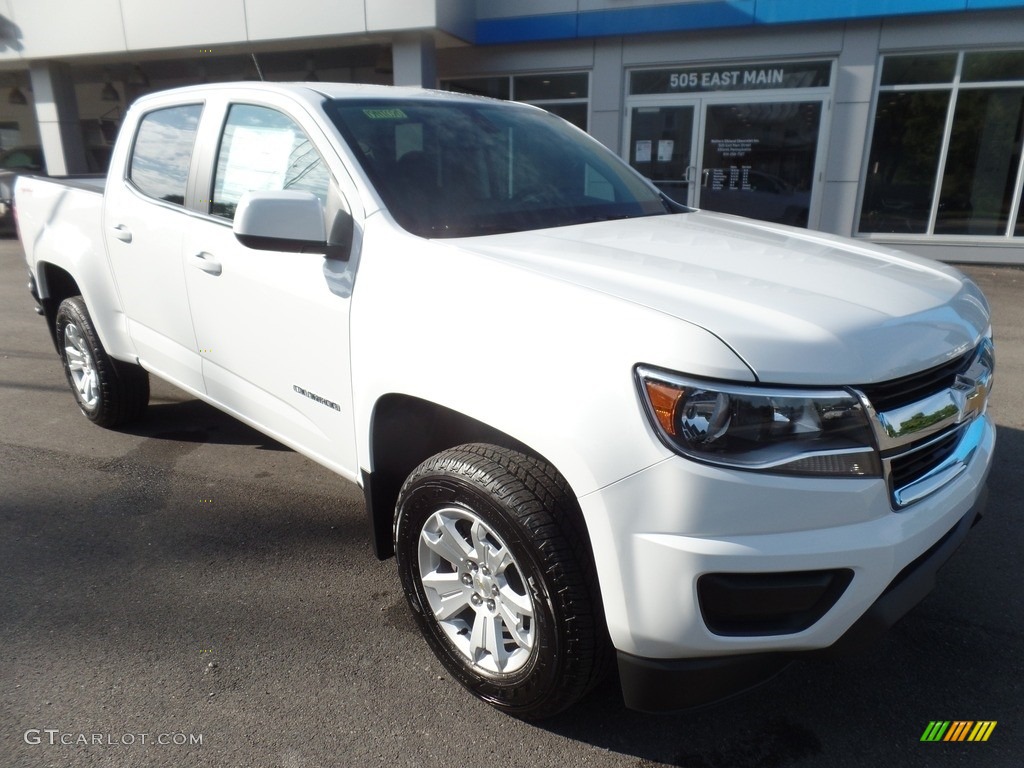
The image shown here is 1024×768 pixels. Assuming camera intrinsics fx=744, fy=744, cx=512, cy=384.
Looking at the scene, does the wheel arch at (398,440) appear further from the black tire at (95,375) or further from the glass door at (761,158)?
the glass door at (761,158)

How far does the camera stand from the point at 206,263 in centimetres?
307

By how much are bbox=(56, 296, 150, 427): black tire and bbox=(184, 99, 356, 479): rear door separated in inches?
51.3

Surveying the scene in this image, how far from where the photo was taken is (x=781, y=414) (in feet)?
5.57

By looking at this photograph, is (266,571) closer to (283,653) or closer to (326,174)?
(283,653)

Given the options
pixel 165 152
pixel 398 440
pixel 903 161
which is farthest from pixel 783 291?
pixel 903 161

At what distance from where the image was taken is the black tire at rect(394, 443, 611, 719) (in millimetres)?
1901

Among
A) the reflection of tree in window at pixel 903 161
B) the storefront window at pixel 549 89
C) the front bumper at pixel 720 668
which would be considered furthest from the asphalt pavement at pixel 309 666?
the storefront window at pixel 549 89

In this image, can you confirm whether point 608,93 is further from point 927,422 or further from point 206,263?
point 927,422

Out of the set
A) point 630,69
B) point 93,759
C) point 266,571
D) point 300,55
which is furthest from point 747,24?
point 93,759

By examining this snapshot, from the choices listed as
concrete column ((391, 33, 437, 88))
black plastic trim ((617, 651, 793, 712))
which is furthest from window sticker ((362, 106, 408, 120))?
concrete column ((391, 33, 437, 88))

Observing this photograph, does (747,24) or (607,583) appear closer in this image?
(607,583)

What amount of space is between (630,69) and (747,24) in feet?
6.42

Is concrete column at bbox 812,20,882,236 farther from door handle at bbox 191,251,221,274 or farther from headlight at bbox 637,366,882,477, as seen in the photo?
headlight at bbox 637,366,882,477

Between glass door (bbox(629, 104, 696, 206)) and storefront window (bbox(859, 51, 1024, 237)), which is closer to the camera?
storefront window (bbox(859, 51, 1024, 237))
